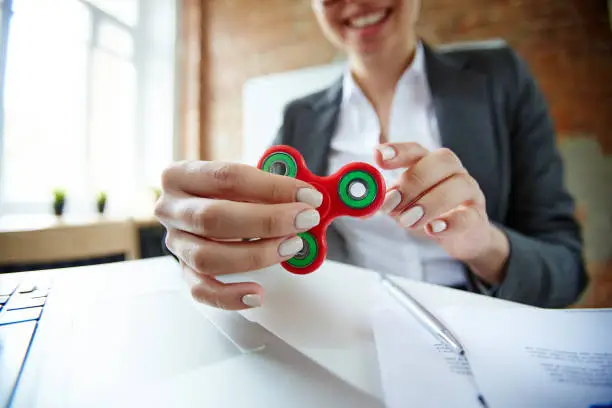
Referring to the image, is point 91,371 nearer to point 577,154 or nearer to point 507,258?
point 507,258

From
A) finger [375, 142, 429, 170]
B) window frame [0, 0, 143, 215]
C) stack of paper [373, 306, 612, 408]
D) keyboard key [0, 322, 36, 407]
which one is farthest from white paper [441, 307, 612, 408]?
window frame [0, 0, 143, 215]

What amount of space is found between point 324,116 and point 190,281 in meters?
0.30

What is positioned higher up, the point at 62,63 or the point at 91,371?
the point at 62,63

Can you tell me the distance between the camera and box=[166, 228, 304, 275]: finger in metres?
0.21

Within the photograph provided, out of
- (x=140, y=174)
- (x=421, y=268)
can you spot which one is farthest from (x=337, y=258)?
(x=140, y=174)

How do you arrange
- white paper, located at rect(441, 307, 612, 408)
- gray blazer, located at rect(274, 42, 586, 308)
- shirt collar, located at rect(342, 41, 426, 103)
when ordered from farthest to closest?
1. shirt collar, located at rect(342, 41, 426, 103)
2. gray blazer, located at rect(274, 42, 586, 308)
3. white paper, located at rect(441, 307, 612, 408)


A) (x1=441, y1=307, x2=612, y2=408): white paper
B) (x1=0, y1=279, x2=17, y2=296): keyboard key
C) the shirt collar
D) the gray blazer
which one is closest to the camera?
(x1=441, y1=307, x2=612, y2=408): white paper

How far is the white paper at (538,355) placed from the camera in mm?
138

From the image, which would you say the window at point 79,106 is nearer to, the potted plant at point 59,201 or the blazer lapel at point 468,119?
the potted plant at point 59,201

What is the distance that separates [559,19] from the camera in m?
0.49

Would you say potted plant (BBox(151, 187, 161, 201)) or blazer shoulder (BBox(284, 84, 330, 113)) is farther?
blazer shoulder (BBox(284, 84, 330, 113))

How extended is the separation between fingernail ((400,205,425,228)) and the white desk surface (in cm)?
6

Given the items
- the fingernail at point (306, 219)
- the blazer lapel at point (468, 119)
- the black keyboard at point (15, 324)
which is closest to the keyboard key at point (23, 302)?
the black keyboard at point (15, 324)

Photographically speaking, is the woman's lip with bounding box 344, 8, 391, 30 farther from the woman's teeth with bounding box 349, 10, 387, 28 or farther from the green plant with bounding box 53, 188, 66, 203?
the green plant with bounding box 53, 188, 66, 203
